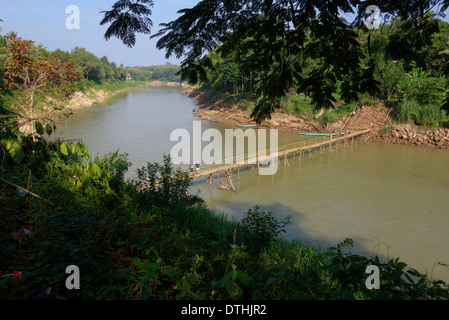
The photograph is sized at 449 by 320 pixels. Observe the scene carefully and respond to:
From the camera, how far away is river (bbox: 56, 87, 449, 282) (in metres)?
10.2

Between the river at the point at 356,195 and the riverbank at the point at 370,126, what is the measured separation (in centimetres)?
164

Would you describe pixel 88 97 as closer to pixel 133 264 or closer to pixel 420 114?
pixel 420 114

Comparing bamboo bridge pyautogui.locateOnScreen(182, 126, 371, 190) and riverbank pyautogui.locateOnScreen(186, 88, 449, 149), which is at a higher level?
riverbank pyautogui.locateOnScreen(186, 88, 449, 149)

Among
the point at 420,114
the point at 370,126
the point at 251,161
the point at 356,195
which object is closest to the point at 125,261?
the point at 356,195

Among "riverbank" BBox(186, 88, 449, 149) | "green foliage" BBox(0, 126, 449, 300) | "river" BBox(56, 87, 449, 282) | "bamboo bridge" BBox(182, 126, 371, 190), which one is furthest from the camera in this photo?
"riverbank" BBox(186, 88, 449, 149)

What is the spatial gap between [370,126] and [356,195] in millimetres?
16255

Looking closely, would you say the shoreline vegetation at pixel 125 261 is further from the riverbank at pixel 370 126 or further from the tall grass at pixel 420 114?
the tall grass at pixel 420 114

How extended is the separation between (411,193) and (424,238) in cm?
504

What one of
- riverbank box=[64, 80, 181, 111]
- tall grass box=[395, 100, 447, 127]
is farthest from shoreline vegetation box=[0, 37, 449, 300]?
riverbank box=[64, 80, 181, 111]

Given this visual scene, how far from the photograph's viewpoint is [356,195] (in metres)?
14.5

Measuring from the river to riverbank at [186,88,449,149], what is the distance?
5.38 feet

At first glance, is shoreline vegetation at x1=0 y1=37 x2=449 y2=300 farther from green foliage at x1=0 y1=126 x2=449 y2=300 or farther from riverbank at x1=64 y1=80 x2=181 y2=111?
riverbank at x1=64 y1=80 x2=181 y2=111

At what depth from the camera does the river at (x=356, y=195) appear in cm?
1020
